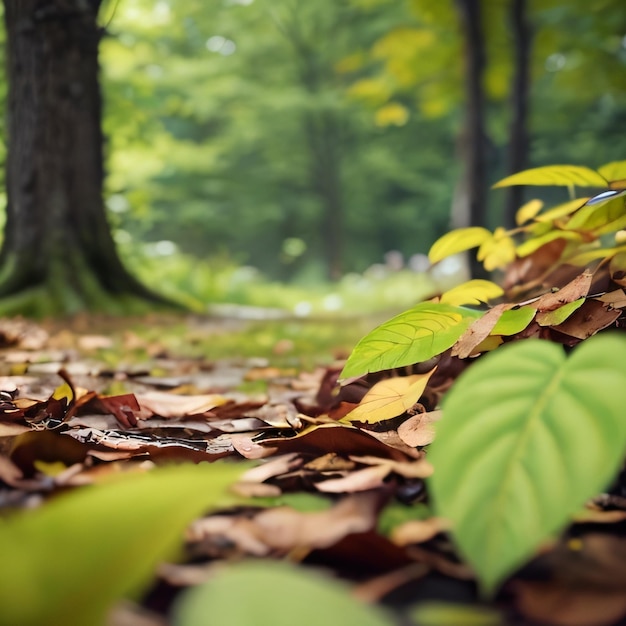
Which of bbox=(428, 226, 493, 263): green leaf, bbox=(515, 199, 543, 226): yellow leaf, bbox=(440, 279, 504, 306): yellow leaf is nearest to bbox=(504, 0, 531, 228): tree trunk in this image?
bbox=(515, 199, 543, 226): yellow leaf

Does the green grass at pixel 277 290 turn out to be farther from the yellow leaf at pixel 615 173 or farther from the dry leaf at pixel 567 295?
the dry leaf at pixel 567 295

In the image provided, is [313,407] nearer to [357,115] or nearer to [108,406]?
[108,406]

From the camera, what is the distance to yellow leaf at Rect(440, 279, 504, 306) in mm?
988

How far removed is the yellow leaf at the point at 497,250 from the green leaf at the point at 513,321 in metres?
0.40

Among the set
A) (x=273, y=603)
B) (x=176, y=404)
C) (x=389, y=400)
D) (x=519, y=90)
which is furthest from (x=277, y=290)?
(x=273, y=603)

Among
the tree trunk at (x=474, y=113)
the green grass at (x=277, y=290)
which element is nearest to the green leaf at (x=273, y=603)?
the tree trunk at (x=474, y=113)

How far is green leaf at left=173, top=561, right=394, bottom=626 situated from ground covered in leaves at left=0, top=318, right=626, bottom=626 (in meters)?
0.01

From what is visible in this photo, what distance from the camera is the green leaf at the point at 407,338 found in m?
0.81

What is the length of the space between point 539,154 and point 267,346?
1179 centimetres

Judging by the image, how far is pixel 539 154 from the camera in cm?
1306

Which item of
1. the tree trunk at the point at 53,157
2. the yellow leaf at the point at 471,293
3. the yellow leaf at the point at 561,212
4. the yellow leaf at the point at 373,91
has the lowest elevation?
the yellow leaf at the point at 471,293

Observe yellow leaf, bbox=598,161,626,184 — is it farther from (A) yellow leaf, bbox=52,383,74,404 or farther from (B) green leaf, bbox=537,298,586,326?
(A) yellow leaf, bbox=52,383,74,404

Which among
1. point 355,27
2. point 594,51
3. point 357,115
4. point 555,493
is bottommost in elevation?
point 555,493

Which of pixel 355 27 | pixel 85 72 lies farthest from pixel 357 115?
pixel 85 72
